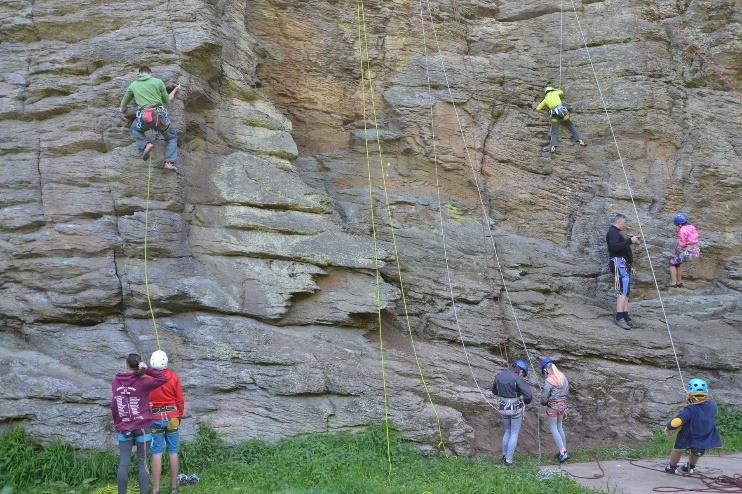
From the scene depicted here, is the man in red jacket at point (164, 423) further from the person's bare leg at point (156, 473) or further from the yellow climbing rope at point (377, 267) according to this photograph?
the yellow climbing rope at point (377, 267)

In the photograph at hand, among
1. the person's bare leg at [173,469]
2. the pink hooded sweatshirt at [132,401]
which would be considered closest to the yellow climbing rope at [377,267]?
the person's bare leg at [173,469]

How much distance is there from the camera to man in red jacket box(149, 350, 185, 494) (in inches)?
304

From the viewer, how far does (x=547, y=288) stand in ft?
39.8

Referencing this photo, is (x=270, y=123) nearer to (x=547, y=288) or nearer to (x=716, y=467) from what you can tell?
(x=547, y=288)

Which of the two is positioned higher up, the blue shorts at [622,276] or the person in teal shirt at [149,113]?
the person in teal shirt at [149,113]

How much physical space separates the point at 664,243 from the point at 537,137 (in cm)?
324

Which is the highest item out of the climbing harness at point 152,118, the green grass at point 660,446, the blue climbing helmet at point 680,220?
the climbing harness at point 152,118

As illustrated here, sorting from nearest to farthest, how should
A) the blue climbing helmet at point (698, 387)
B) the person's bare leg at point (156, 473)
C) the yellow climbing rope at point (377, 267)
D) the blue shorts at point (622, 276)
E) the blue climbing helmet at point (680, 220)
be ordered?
the person's bare leg at point (156, 473) → the blue climbing helmet at point (698, 387) → the yellow climbing rope at point (377, 267) → the blue shorts at point (622, 276) → the blue climbing helmet at point (680, 220)

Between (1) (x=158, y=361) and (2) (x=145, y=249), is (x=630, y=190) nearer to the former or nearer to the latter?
(2) (x=145, y=249)

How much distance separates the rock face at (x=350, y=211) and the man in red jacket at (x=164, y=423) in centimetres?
100

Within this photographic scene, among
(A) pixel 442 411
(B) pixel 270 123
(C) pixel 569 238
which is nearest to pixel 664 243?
(C) pixel 569 238

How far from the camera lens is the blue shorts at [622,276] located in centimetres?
1190

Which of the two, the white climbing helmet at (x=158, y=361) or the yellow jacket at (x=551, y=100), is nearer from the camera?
the white climbing helmet at (x=158, y=361)

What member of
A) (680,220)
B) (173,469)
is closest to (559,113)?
(680,220)
